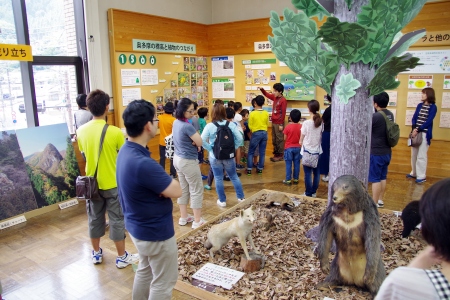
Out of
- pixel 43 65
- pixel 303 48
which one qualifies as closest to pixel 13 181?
pixel 43 65

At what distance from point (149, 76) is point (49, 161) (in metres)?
2.82

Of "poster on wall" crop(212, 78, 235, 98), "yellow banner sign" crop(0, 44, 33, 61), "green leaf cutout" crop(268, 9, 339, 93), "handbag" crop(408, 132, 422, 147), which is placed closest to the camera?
"green leaf cutout" crop(268, 9, 339, 93)

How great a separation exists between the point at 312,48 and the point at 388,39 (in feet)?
2.05

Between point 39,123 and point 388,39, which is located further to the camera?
→ point 39,123

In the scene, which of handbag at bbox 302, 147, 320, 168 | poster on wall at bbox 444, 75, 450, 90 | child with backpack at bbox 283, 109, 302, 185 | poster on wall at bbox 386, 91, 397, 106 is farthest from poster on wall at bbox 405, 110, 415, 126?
handbag at bbox 302, 147, 320, 168

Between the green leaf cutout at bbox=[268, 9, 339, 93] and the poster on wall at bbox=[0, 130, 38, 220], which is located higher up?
the green leaf cutout at bbox=[268, 9, 339, 93]

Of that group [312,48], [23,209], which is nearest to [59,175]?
[23,209]

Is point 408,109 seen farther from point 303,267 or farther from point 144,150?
point 144,150

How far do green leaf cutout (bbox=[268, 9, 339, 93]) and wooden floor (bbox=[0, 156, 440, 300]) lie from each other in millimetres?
2213

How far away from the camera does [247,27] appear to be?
8.12 metres

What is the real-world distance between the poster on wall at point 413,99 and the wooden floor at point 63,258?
6.04ft

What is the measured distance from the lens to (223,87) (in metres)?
8.73

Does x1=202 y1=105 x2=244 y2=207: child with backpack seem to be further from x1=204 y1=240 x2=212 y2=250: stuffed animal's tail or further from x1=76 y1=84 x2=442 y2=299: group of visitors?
x1=204 y1=240 x2=212 y2=250: stuffed animal's tail

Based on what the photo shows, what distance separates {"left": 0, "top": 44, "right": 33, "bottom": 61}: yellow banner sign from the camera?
16.1ft
